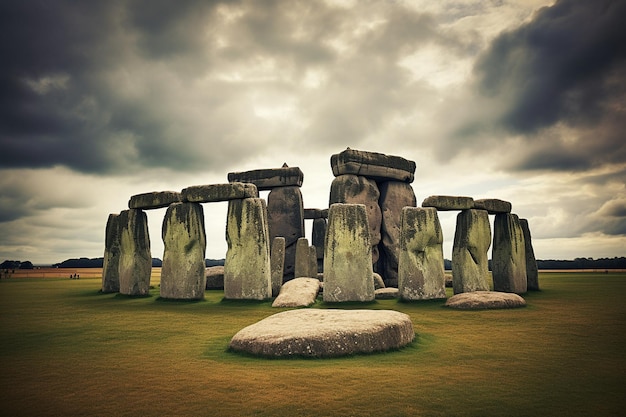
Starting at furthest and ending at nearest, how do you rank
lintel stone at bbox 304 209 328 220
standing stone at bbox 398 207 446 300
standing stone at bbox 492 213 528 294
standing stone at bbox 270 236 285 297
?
lintel stone at bbox 304 209 328 220 → standing stone at bbox 270 236 285 297 → standing stone at bbox 492 213 528 294 → standing stone at bbox 398 207 446 300

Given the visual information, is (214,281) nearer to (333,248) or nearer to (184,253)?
(184,253)

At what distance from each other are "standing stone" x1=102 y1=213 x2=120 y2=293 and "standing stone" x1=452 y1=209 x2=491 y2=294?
32.0ft

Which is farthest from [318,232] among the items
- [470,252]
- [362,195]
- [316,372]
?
[316,372]

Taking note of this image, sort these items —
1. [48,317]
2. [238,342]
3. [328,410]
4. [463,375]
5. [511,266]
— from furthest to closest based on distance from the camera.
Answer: [511,266] < [48,317] < [238,342] < [463,375] < [328,410]

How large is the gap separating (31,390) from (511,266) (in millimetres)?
11233

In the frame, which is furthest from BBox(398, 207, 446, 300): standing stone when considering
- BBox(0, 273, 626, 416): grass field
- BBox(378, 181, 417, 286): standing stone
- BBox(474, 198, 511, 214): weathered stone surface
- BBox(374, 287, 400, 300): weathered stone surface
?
BBox(378, 181, 417, 286): standing stone

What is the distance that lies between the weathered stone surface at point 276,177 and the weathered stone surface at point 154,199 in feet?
14.8

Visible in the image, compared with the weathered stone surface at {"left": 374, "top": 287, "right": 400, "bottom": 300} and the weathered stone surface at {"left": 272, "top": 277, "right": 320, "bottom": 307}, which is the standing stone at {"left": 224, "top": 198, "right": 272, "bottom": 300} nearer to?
the weathered stone surface at {"left": 272, "top": 277, "right": 320, "bottom": 307}

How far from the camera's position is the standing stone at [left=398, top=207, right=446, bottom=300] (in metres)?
10.1

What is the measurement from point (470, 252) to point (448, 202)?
1433mm

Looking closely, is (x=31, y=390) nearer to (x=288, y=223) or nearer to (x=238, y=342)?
(x=238, y=342)

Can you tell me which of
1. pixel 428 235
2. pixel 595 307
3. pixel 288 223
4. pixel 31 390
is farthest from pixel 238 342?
pixel 288 223

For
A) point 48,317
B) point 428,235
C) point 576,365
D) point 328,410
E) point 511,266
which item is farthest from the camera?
point 511,266

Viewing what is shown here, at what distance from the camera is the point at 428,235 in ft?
33.5
